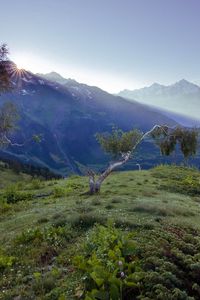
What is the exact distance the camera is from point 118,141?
7375 centimetres

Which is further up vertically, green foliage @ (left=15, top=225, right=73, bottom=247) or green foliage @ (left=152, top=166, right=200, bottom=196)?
green foliage @ (left=15, top=225, right=73, bottom=247)

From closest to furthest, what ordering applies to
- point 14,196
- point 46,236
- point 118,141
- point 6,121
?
1. point 46,236
2. point 14,196
3. point 6,121
4. point 118,141

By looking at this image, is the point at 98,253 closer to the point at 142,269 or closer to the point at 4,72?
the point at 142,269

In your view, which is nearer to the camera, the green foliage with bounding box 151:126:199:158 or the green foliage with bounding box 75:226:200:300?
the green foliage with bounding box 75:226:200:300

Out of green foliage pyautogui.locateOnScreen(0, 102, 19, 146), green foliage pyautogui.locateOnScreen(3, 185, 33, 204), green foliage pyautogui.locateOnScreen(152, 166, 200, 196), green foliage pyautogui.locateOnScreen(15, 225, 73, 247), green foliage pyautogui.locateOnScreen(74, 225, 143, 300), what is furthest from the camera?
green foliage pyautogui.locateOnScreen(152, 166, 200, 196)

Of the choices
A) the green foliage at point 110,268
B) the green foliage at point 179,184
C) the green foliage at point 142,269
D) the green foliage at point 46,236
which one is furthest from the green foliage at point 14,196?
the green foliage at point 142,269

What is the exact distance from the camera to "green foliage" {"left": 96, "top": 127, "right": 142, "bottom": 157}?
69125mm

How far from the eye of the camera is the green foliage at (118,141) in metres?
69.1

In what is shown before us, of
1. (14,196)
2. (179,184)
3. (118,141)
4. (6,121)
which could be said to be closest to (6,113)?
(6,121)

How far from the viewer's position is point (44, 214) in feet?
89.6

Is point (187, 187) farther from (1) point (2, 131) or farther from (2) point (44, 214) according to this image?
(2) point (44, 214)

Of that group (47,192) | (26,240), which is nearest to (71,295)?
(26,240)

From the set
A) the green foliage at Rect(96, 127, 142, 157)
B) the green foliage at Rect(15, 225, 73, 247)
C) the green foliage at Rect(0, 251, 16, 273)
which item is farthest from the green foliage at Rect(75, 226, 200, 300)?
the green foliage at Rect(96, 127, 142, 157)

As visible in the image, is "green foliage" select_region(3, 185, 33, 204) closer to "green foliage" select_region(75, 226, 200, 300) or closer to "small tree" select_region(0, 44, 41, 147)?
"small tree" select_region(0, 44, 41, 147)
